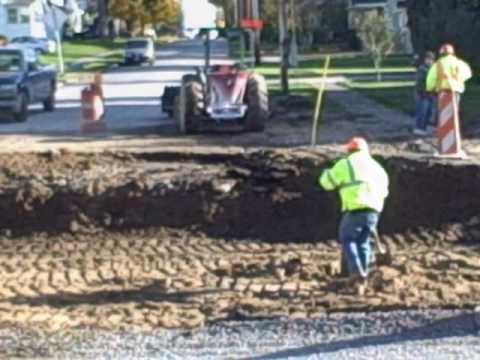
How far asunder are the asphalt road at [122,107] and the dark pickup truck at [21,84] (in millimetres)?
441

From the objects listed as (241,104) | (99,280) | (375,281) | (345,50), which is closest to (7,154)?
(241,104)

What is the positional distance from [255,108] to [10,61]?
1019 centimetres

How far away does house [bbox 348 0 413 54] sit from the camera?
261 ft

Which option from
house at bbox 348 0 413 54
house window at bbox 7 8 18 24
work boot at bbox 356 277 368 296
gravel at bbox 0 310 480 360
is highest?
gravel at bbox 0 310 480 360

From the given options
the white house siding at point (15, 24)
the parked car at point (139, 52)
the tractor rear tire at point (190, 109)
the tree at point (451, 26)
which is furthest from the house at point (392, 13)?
the tractor rear tire at point (190, 109)

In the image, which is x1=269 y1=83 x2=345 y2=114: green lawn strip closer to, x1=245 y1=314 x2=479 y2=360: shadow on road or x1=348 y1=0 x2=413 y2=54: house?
x1=245 y1=314 x2=479 y2=360: shadow on road

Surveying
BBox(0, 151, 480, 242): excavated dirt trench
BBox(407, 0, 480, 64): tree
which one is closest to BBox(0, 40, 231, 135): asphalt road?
BBox(407, 0, 480, 64): tree

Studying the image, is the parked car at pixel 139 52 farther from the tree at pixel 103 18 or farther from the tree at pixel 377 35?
the tree at pixel 103 18

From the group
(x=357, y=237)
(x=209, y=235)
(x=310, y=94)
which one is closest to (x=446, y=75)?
(x=209, y=235)

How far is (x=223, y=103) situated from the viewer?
30.6 metres

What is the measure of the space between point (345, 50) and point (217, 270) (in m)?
74.3

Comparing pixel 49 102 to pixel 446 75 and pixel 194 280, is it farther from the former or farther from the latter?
pixel 194 280

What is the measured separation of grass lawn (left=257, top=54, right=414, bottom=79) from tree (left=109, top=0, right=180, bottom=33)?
3117 cm

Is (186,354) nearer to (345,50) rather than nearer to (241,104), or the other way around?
(241,104)
